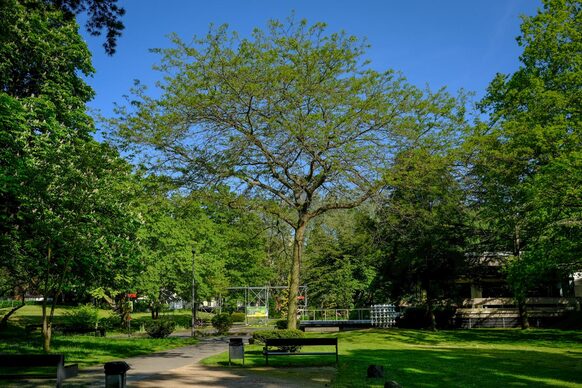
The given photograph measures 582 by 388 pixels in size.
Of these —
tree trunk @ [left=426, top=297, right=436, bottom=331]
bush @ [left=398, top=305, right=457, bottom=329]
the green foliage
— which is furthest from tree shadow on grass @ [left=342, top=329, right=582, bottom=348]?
the green foliage

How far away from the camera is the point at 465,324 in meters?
38.6

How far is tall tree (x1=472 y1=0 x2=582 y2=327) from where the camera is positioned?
68.8ft

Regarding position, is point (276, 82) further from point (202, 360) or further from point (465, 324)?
point (465, 324)

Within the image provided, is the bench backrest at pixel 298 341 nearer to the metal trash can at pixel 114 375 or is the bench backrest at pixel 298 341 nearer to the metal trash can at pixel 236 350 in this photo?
the metal trash can at pixel 236 350

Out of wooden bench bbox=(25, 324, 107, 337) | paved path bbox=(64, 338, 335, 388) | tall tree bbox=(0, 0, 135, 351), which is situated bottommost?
wooden bench bbox=(25, 324, 107, 337)

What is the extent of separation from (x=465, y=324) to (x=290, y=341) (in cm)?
2567

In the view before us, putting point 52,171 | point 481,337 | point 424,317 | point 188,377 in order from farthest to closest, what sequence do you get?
point 424,317 → point 481,337 → point 52,171 → point 188,377

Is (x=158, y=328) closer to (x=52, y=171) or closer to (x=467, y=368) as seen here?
(x=52, y=171)

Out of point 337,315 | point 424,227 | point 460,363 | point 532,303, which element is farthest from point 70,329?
point 532,303

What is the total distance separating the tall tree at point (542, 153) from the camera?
21.0 m

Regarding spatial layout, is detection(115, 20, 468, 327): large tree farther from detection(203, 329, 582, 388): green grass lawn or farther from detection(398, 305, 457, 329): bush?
detection(398, 305, 457, 329): bush

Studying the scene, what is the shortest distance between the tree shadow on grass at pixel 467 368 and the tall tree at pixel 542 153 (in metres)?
5.68

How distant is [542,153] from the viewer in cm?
2411

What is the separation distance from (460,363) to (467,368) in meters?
1.43
